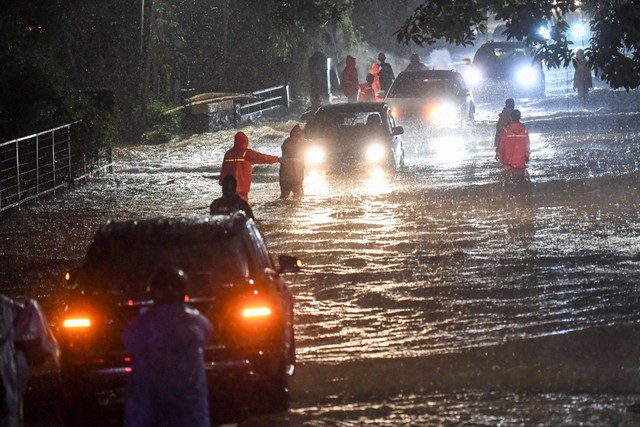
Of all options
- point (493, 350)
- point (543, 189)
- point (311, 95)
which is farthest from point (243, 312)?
point (311, 95)

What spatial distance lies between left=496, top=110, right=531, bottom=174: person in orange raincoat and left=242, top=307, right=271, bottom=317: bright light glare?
14.9 m

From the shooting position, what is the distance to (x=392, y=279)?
14305 mm

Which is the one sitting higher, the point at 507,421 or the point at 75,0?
the point at 75,0

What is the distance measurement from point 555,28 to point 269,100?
81.6 ft

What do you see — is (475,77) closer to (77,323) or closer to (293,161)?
(293,161)

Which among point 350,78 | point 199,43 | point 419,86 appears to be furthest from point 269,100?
point 419,86

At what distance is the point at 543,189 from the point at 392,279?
9154 millimetres

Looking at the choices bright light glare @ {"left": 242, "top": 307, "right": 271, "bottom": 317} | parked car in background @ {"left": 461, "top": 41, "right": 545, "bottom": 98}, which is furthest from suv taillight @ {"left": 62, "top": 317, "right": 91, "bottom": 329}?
parked car in background @ {"left": 461, "top": 41, "right": 545, "bottom": 98}

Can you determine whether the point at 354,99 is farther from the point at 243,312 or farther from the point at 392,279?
the point at 243,312

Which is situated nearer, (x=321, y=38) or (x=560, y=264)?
(x=560, y=264)

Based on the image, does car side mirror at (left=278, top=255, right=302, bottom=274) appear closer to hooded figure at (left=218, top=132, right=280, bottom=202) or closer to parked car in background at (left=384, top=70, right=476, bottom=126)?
hooded figure at (left=218, top=132, right=280, bottom=202)

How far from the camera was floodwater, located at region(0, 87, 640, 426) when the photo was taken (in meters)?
9.28

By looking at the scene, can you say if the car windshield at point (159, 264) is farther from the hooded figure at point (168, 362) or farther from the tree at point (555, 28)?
the tree at point (555, 28)

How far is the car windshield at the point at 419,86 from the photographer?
35500mm
